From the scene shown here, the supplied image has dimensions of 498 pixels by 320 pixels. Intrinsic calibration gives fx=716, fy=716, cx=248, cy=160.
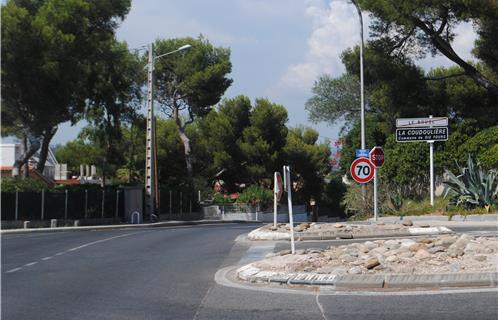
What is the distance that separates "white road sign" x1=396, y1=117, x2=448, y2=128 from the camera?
88.1 ft

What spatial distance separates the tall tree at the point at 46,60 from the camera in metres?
35.1

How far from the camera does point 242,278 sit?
41.0ft

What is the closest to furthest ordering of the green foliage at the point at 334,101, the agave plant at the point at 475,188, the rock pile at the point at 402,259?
1. the rock pile at the point at 402,259
2. the agave plant at the point at 475,188
3. the green foliage at the point at 334,101

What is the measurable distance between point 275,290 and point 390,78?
2300 centimetres

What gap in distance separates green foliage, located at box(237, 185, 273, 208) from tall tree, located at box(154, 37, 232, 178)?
460 centimetres

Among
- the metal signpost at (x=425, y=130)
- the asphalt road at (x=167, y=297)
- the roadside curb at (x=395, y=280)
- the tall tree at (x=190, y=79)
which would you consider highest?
the tall tree at (x=190, y=79)

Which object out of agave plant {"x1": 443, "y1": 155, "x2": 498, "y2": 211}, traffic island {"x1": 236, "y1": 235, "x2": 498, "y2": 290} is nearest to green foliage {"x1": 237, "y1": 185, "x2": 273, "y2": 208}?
agave plant {"x1": 443, "y1": 155, "x2": 498, "y2": 211}

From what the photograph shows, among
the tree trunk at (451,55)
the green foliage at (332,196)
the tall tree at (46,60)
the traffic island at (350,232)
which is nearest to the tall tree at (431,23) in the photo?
the tree trunk at (451,55)

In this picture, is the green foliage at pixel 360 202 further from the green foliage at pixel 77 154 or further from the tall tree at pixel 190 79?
the green foliage at pixel 77 154

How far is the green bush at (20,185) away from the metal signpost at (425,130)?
60.4 feet

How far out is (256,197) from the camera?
56656 mm

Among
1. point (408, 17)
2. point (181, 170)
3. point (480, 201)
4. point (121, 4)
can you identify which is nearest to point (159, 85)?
point (181, 170)

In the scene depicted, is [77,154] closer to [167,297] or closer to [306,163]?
[306,163]

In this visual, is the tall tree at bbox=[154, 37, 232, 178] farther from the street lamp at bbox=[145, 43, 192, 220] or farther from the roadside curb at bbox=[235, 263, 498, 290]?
the roadside curb at bbox=[235, 263, 498, 290]
